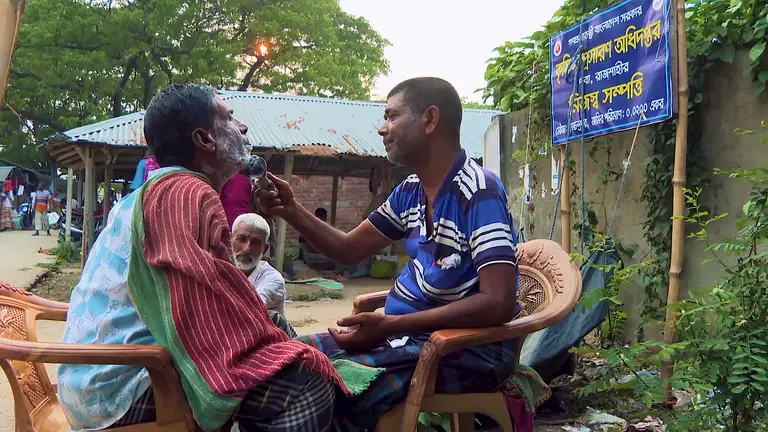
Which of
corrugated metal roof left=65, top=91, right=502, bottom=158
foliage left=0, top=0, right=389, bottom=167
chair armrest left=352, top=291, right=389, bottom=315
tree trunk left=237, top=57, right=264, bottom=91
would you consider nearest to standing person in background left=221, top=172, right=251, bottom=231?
chair armrest left=352, top=291, right=389, bottom=315

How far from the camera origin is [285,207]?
2205 millimetres

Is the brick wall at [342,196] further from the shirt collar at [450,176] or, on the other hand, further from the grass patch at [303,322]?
the shirt collar at [450,176]

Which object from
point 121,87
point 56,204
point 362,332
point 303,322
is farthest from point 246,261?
point 56,204

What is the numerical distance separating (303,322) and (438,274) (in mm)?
5104

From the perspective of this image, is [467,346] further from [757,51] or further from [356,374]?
[757,51]

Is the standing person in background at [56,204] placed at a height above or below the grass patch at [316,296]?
above

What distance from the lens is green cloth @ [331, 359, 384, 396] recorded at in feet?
5.44

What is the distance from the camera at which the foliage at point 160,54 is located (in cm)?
1709

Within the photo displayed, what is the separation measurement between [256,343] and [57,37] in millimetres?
19308

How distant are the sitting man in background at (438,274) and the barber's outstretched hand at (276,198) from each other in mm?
464

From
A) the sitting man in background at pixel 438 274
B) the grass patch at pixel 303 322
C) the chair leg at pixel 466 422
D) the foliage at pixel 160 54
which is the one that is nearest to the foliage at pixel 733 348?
the chair leg at pixel 466 422

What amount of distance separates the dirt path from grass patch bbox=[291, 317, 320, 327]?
4.95 metres

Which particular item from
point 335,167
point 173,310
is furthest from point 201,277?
point 335,167

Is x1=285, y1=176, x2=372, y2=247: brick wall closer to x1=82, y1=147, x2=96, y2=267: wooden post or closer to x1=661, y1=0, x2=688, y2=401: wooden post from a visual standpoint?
x1=82, y1=147, x2=96, y2=267: wooden post
